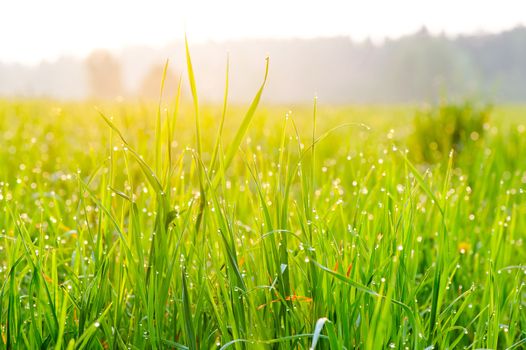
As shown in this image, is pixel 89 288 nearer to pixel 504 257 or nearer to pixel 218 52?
pixel 504 257

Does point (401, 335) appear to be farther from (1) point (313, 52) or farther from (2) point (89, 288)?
(1) point (313, 52)

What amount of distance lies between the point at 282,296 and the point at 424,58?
233ft

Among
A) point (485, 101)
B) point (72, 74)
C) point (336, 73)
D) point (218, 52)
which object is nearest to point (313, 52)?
point (336, 73)

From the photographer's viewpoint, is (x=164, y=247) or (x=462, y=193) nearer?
(x=164, y=247)

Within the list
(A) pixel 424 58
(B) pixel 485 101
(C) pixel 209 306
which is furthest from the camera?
(A) pixel 424 58

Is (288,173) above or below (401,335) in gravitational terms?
above

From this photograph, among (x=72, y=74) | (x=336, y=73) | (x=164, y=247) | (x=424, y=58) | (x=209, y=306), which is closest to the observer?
(x=164, y=247)

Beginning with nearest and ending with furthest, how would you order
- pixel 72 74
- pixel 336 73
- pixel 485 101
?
1. pixel 485 101
2. pixel 336 73
3. pixel 72 74

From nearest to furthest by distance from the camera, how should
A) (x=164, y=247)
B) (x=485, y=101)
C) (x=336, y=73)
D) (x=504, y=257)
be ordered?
(x=164, y=247) → (x=504, y=257) → (x=485, y=101) → (x=336, y=73)

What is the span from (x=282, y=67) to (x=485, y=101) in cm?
7938

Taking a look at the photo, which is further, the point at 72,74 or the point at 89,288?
the point at 72,74

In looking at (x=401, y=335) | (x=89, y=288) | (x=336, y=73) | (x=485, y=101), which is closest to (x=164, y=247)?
(x=89, y=288)

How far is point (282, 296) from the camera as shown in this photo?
3.75ft

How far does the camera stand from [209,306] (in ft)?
4.10
